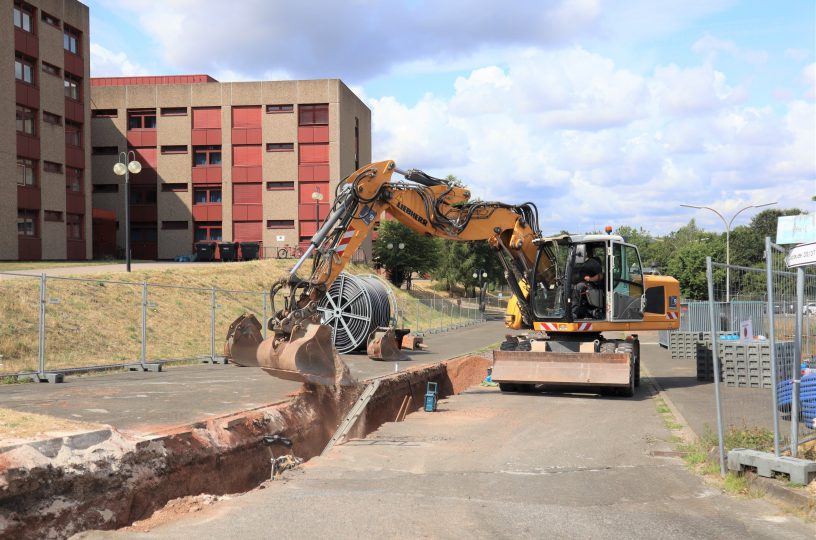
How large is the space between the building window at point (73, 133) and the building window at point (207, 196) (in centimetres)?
1322

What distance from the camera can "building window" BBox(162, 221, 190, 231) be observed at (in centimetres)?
6262

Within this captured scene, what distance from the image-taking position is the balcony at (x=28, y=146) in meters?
44.1

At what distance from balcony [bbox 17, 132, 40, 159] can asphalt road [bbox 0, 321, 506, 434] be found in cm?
3096

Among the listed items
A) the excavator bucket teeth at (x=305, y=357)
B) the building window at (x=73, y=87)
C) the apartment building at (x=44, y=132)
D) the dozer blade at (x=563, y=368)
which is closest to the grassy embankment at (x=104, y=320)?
the excavator bucket teeth at (x=305, y=357)

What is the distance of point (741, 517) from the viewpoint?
274 inches

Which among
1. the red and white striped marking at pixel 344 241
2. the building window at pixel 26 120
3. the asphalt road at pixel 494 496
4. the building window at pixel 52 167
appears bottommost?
the asphalt road at pixel 494 496

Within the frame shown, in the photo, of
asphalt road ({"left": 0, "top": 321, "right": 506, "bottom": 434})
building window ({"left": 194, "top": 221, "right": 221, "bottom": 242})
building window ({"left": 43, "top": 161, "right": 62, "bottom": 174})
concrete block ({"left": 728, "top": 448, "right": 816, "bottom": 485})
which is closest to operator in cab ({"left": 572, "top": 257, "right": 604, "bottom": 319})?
asphalt road ({"left": 0, "top": 321, "right": 506, "bottom": 434})

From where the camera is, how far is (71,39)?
4916cm

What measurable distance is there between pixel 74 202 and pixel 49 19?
1088 cm

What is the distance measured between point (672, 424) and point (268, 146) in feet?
175

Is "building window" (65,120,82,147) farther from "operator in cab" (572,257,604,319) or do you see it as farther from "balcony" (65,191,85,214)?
"operator in cab" (572,257,604,319)

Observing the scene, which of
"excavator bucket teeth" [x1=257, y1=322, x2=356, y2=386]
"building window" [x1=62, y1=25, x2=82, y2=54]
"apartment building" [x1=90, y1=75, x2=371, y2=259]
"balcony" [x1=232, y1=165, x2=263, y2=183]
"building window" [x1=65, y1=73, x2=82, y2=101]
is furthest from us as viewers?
"balcony" [x1=232, y1=165, x2=263, y2=183]

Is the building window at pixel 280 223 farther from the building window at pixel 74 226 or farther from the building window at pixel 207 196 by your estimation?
the building window at pixel 74 226

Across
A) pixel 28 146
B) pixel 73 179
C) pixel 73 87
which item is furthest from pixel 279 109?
pixel 28 146
